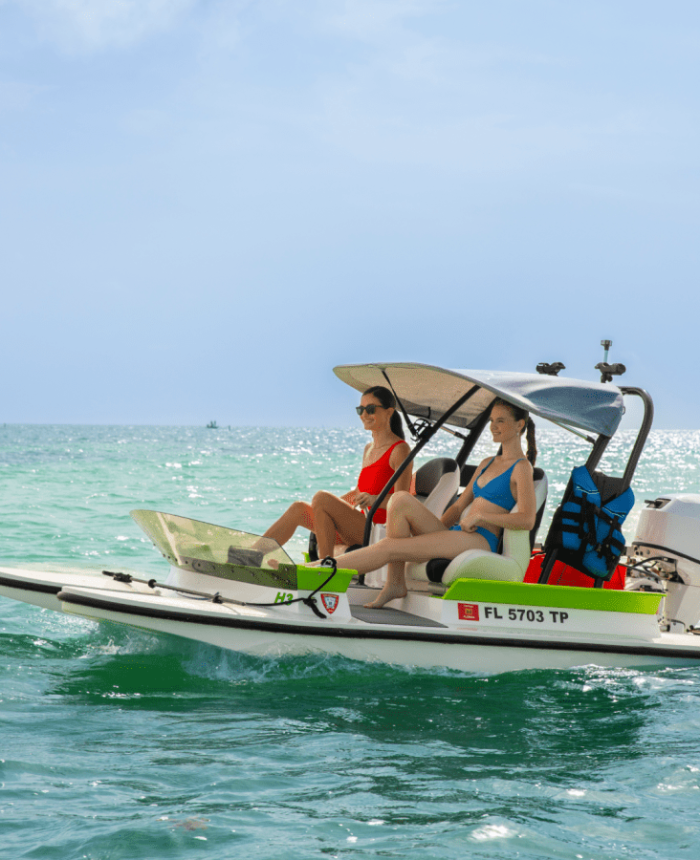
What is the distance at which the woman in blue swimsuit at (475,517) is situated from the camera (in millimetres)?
5652

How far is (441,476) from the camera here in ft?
22.1

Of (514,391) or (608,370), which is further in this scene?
(608,370)

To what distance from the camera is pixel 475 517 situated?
18.7 ft

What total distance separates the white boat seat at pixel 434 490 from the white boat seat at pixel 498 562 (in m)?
0.67

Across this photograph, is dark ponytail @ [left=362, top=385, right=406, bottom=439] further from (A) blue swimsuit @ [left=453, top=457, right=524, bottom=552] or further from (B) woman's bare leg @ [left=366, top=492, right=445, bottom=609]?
(A) blue swimsuit @ [left=453, top=457, right=524, bottom=552]

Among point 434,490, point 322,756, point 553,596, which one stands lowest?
point 322,756

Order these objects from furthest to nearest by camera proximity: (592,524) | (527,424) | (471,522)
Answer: (527,424), (592,524), (471,522)

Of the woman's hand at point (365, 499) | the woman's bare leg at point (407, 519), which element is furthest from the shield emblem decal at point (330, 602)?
the woman's hand at point (365, 499)

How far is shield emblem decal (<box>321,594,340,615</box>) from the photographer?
538 centimetres

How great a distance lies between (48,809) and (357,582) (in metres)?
3.15

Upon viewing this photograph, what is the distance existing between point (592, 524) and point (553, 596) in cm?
53

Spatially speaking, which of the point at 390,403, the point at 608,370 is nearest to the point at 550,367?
the point at 608,370

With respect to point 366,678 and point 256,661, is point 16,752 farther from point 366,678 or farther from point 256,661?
point 366,678

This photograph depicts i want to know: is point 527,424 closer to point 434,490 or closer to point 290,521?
point 434,490
